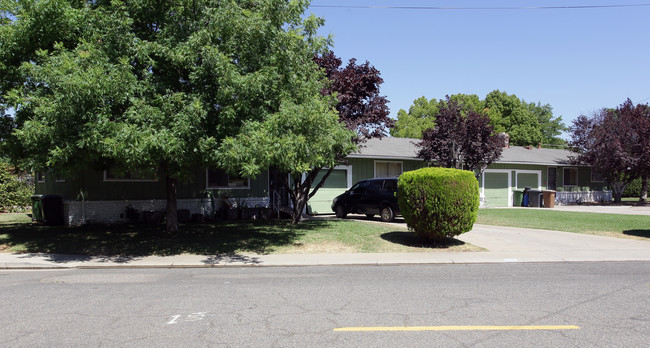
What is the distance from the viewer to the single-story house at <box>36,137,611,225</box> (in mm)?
16500

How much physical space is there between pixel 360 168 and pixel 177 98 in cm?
1473

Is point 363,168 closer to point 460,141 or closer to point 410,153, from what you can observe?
point 410,153

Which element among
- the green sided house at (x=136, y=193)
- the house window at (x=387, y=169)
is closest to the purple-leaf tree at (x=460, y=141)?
the house window at (x=387, y=169)

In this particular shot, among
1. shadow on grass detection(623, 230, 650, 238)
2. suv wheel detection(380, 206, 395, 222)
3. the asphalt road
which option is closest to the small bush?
shadow on grass detection(623, 230, 650, 238)

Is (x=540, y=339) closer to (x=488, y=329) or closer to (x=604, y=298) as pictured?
(x=488, y=329)

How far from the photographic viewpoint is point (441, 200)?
11227 mm

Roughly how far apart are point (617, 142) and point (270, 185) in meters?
22.1

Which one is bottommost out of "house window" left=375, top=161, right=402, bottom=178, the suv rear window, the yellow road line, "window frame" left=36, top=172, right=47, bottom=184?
the yellow road line

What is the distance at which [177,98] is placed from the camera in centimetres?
957

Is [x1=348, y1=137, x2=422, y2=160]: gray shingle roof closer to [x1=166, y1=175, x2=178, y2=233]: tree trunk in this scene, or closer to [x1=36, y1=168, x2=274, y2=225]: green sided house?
[x1=36, y1=168, x2=274, y2=225]: green sided house

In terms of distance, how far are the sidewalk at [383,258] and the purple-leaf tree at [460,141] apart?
10442 millimetres

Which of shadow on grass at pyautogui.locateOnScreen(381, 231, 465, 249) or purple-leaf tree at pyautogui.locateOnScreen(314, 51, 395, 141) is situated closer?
shadow on grass at pyautogui.locateOnScreen(381, 231, 465, 249)

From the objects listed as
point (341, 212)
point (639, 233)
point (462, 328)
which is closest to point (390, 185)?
point (341, 212)

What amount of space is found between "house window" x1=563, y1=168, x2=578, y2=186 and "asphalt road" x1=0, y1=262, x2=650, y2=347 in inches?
987
